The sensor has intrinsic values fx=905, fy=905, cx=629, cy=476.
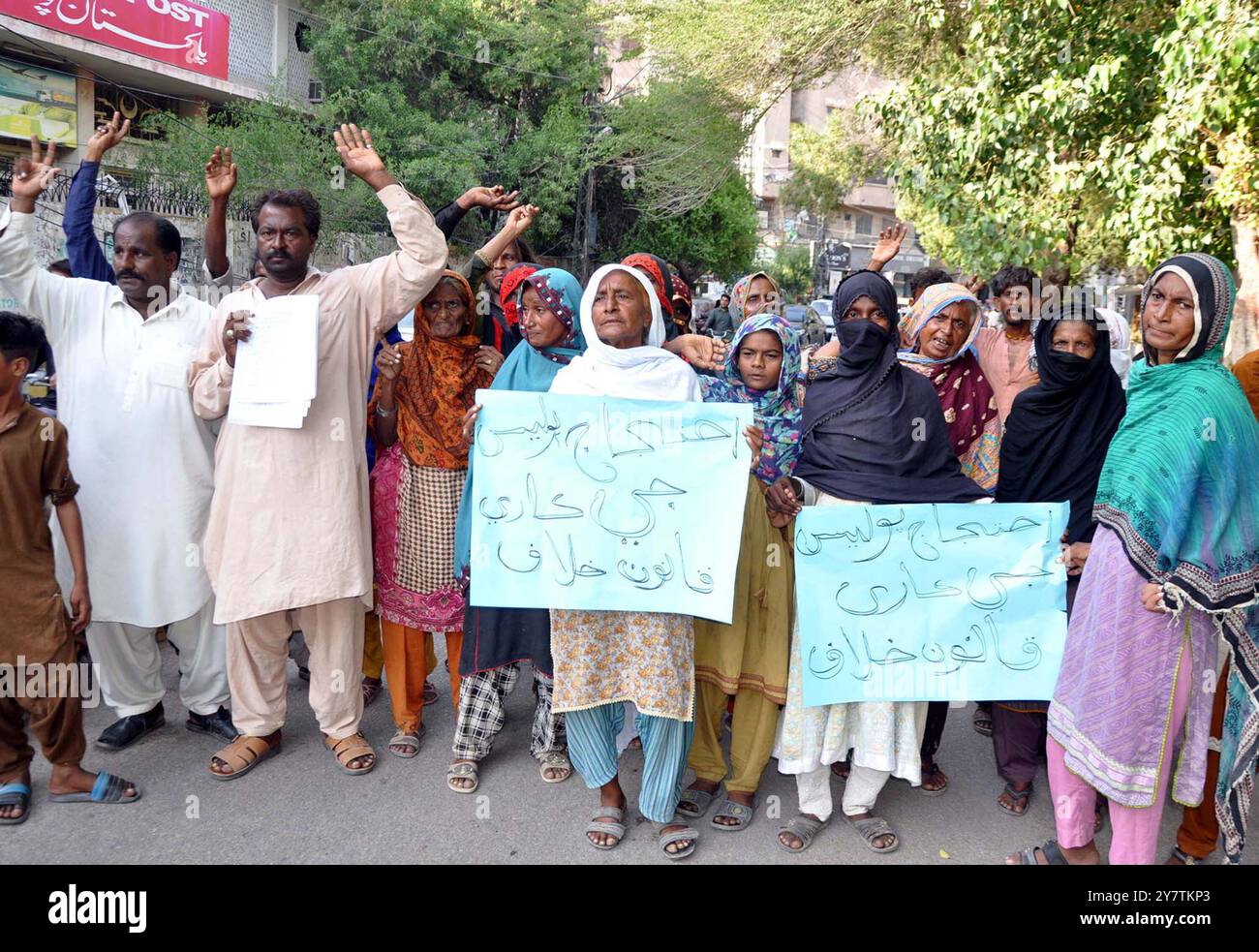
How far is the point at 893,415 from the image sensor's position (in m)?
3.21

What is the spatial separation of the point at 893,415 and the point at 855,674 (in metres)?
0.92

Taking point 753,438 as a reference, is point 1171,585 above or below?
below

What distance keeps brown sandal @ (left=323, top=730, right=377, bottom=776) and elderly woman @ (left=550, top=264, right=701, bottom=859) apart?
98 cm

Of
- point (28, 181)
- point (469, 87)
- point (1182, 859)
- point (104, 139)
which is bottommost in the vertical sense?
point (1182, 859)

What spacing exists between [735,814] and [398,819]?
1.24 m

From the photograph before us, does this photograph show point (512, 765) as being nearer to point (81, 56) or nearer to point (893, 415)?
point (893, 415)

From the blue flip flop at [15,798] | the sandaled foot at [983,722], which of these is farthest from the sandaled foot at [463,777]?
the sandaled foot at [983,722]

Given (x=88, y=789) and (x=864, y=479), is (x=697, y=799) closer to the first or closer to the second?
(x=864, y=479)

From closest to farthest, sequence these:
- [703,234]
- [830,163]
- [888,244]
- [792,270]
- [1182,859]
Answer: [1182,859] → [888,244] → [830,163] → [703,234] → [792,270]

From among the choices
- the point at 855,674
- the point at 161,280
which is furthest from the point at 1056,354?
the point at 161,280

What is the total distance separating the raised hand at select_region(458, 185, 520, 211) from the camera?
12.8 feet

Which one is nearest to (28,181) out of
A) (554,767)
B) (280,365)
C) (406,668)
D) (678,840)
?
(280,365)

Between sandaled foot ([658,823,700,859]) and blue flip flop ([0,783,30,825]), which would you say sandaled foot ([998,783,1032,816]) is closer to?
sandaled foot ([658,823,700,859])

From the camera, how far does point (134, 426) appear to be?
3.56 m
